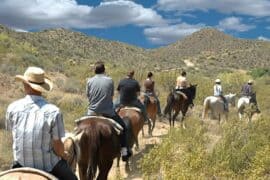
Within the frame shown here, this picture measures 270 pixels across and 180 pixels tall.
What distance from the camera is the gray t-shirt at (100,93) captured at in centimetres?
945

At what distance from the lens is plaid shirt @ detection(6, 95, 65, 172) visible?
5.30 metres

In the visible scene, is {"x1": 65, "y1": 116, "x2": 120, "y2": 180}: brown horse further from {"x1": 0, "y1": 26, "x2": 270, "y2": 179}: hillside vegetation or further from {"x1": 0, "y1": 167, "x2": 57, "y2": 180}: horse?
{"x1": 0, "y1": 167, "x2": 57, "y2": 180}: horse

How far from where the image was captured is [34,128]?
5.34m

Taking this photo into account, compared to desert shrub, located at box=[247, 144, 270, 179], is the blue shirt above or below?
above

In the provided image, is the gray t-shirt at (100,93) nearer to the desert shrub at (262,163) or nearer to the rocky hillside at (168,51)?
the desert shrub at (262,163)

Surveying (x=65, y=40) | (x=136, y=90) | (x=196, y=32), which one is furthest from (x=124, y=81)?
(x=196, y=32)

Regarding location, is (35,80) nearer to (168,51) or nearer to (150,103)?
(150,103)

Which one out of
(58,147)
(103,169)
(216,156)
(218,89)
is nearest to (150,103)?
(218,89)

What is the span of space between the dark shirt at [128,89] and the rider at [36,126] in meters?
6.75

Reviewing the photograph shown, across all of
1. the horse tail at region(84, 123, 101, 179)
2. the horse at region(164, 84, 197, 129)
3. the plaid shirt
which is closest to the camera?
the plaid shirt

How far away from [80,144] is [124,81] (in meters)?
3.59

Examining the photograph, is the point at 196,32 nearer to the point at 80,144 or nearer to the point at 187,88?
the point at 187,88

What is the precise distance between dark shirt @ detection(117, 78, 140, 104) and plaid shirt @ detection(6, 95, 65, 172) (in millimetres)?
6855

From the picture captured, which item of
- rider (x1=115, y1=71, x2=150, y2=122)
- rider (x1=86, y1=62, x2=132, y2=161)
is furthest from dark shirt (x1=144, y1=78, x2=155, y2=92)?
rider (x1=86, y1=62, x2=132, y2=161)
